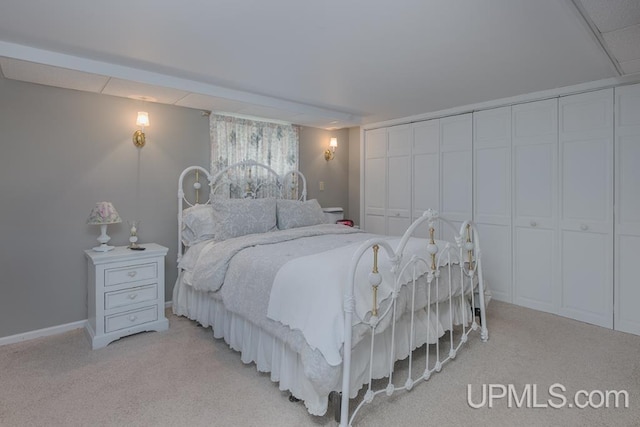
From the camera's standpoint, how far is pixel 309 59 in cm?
262

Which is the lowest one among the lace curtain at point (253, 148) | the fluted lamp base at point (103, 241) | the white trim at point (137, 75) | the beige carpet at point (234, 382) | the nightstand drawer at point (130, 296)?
the beige carpet at point (234, 382)

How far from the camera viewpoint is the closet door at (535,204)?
3.39m

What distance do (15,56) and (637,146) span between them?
476 cm

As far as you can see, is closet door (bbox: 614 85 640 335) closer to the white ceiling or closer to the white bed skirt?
the white ceiling

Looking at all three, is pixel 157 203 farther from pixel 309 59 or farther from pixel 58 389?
pixel 309 59

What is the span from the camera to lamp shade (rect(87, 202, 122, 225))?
111 inches

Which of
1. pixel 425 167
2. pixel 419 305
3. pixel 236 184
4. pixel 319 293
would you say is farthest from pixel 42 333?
pixel 425 167

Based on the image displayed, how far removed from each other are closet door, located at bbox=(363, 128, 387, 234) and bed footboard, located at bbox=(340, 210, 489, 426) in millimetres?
1944

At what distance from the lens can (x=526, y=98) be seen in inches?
137

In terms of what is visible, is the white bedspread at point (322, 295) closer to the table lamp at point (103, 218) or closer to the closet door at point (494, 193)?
the table lamp at point (103, 218)

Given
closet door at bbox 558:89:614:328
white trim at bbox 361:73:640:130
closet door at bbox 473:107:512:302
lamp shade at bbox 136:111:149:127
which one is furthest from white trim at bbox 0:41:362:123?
closet door at bbox 558:89:614:328

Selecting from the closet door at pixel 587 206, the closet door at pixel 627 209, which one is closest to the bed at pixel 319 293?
the closet door at pixel 587 206

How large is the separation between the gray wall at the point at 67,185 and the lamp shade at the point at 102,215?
0.34m

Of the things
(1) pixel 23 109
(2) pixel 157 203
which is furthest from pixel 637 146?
(1) pixel 23 109
